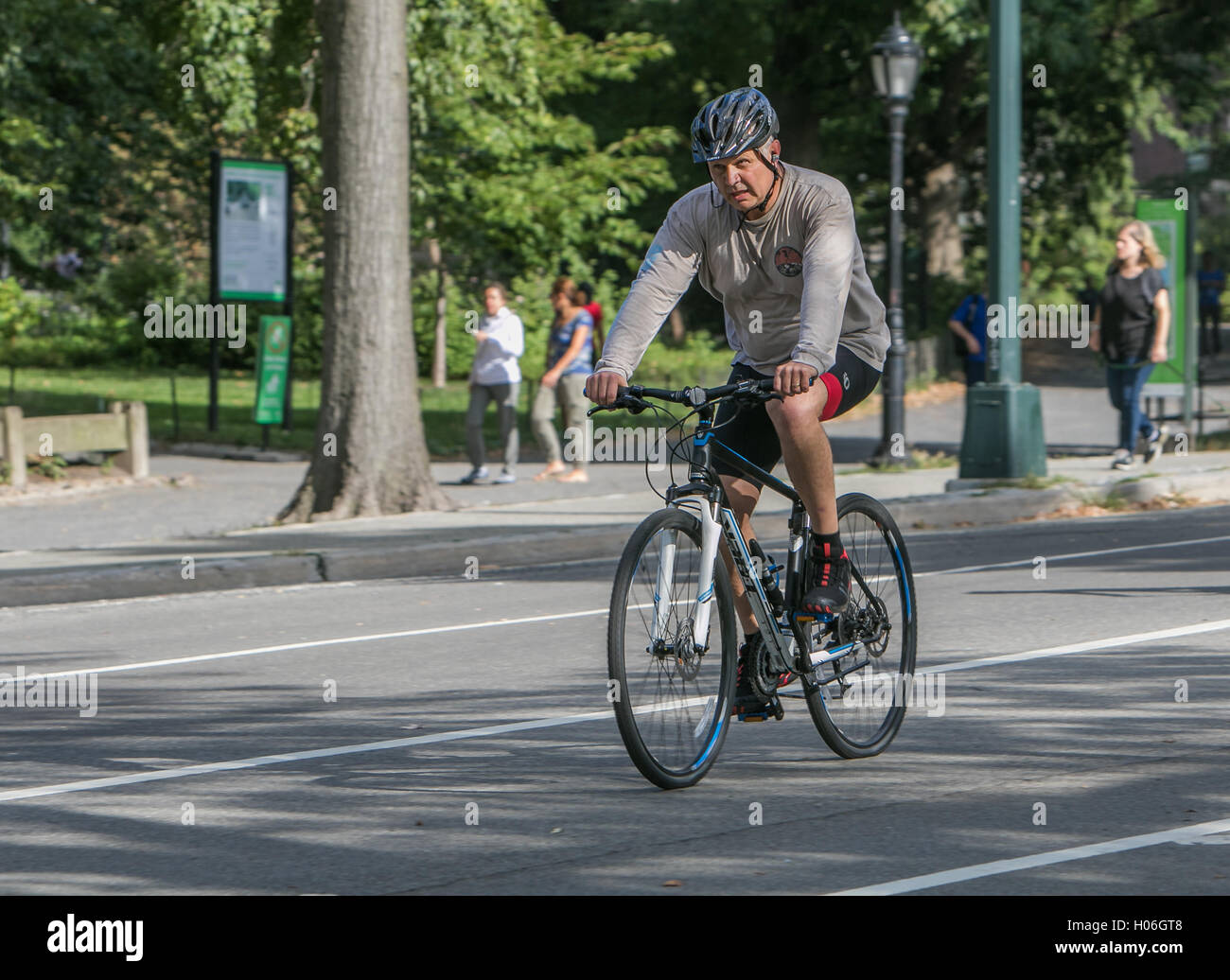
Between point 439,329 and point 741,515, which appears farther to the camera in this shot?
point 439,329

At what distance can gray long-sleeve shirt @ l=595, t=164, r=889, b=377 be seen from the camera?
5500 mm

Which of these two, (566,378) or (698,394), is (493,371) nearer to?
(566,378)

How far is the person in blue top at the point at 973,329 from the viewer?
65.8 ft

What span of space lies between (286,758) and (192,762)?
0.99 feet

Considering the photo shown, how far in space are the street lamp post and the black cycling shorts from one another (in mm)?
11235

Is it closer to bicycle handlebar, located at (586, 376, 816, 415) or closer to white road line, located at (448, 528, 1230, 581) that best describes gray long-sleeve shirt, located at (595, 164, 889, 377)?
bicycle handlebar, located at (586, 376, 816, 415)

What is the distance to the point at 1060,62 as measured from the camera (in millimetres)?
23297

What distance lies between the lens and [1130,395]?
51.4 feet

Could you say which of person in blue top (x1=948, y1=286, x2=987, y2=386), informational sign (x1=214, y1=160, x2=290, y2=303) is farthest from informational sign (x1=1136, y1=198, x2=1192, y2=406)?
informational sign (x1=214, y1=160, x2=290, y2=303)

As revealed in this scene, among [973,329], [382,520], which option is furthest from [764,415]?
[973,329]

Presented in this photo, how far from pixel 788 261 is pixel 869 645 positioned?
1.39 meters

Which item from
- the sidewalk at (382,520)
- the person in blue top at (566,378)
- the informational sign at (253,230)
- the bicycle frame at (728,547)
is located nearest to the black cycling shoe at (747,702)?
the bicycle frame at (728,547)

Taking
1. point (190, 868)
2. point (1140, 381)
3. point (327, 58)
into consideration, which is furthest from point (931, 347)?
point (190, 868)
